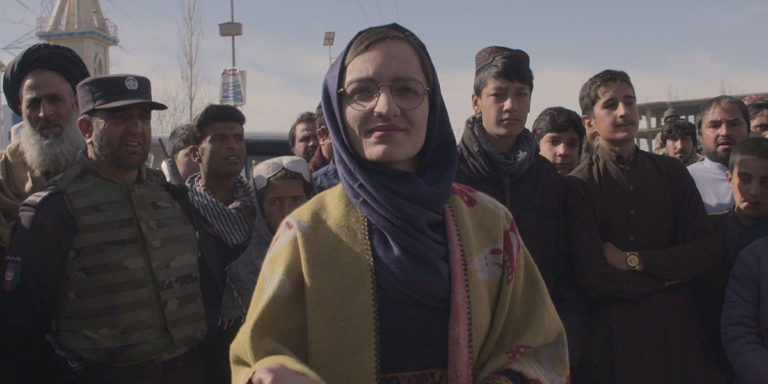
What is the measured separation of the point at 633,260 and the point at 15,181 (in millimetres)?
2973

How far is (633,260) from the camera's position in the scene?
2.52 metres

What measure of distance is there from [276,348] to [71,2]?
109ft

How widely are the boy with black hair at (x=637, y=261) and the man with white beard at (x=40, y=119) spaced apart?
252 centimetres

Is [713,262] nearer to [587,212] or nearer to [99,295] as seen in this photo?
[587,212]

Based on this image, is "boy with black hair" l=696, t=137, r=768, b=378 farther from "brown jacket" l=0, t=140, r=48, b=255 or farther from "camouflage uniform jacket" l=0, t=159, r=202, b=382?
"brown jacket" l=0, t=140, r=48, b=255

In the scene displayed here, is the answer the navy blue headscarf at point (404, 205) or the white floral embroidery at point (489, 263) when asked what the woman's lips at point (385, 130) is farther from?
the white floral embroidery at point (489, 263)

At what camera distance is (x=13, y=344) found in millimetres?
2188

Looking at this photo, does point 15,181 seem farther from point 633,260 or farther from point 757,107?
point 757,107

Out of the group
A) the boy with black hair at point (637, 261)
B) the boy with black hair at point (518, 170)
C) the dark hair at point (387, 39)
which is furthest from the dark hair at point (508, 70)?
the dark hair at point (387, 39)

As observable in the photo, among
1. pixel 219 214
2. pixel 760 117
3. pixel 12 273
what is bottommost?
pixel 12 273

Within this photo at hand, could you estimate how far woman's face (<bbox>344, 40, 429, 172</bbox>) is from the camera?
1429mm

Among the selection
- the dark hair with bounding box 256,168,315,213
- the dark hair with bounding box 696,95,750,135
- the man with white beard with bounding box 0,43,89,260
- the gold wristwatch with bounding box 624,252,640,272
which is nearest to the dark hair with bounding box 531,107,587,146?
the dark hair with bounding box 696,95,750,135

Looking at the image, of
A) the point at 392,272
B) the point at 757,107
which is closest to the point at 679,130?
the point at 757,107

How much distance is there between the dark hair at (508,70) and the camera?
2791mm
